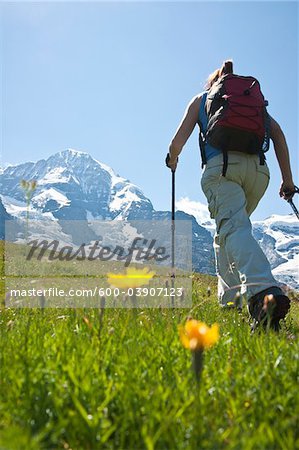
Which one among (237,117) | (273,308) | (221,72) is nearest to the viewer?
(273,308)

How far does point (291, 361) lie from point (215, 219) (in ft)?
11.4

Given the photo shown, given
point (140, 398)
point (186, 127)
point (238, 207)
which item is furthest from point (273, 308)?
point (186, 127)

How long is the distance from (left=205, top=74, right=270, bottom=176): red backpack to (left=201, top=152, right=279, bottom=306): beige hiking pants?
6.2 inches

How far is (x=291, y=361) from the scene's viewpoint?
257 cm

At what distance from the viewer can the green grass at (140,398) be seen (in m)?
1.77

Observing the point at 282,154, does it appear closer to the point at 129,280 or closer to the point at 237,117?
the point at 237,117

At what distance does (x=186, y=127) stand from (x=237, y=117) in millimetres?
884

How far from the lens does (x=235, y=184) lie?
5676 millimetres

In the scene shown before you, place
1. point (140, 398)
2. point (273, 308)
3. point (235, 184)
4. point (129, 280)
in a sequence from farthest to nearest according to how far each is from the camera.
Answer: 1. point (235, 184)
2. point (273, 308)
3. point (129, 280)
4. point (140, 398)

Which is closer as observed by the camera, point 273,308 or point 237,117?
point 273,308

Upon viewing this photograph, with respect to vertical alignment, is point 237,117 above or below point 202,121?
below

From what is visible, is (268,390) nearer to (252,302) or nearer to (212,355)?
(212,355)

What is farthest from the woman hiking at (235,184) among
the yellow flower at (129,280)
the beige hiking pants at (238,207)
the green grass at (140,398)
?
the green grass at (140,398)

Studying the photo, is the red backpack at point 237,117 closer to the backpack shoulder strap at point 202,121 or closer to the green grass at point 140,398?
the backpack shoulder strap at point 202,121
